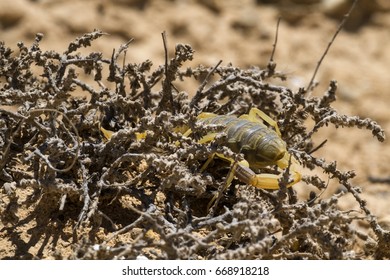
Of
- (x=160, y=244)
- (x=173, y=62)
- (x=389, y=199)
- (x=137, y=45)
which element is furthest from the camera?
(x=137, y=45)

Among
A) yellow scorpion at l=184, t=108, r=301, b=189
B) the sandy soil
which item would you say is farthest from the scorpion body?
the sandy soil

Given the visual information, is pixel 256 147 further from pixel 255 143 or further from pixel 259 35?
pixel 259 35

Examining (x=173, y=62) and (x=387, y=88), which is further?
(x=387, y=88)

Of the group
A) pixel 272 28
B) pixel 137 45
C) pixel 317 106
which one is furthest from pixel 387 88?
pixel 317 106

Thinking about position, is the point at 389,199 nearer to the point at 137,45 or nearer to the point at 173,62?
the point at 173,62

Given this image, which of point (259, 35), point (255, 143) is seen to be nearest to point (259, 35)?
point (259, 35)

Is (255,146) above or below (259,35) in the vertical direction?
below
